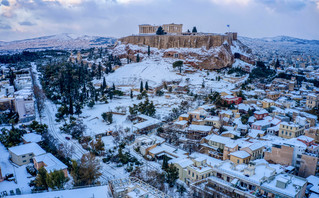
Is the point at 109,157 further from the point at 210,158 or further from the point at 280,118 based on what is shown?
the point at 280,118

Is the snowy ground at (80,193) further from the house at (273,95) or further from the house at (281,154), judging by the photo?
the house at (273,95)

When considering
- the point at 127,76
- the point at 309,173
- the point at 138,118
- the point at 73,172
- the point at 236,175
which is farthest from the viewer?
the point at 127,76

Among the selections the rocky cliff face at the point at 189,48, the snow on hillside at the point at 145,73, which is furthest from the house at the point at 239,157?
the rocky cliff face at the point at 189,48

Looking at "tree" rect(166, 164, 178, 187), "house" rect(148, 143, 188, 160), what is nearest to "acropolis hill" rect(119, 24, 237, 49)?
"house" rect(148, 143, 188, 160)

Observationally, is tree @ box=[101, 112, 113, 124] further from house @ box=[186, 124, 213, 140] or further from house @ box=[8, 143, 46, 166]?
house @ box=[186, 124, 213, 140]

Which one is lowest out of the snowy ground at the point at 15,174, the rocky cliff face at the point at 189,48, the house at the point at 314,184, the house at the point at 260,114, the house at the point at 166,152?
the snowy ground at the point at 15,174

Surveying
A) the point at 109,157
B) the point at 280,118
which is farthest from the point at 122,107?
the point at 280,118
